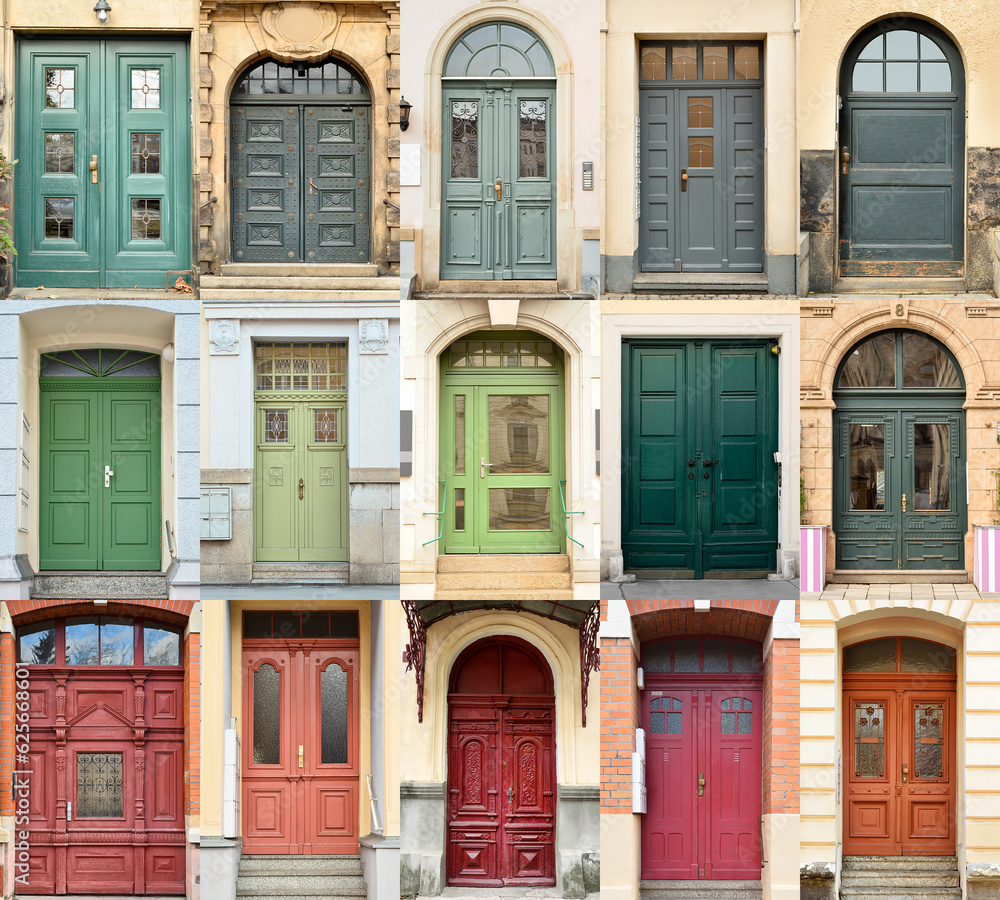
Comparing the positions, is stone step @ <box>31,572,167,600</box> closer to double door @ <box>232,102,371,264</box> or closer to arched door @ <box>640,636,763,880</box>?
double door @ <box>232,102,371,264</box>

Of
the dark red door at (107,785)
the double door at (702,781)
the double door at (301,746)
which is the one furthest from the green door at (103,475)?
the double door at (702,781)

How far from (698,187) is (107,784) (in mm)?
6754

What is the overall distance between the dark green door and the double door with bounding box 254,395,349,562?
2.23 metres

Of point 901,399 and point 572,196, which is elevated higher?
point 572,196

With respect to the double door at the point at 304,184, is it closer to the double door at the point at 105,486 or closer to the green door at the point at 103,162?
the green door at the point at 103,162

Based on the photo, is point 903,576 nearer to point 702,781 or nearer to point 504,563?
point 702,781

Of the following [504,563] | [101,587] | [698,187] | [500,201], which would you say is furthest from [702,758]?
[101,587]

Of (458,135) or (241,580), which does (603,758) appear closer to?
(241,580)

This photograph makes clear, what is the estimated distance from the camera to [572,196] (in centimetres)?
917

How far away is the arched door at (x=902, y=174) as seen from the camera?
9.51 m

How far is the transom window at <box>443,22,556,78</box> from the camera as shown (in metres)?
9.30

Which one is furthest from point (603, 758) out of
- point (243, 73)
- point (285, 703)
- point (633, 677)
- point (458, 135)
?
point (243, 73)

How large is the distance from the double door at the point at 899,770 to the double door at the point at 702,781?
822 mm

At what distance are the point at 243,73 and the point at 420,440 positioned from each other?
318 centimetres
